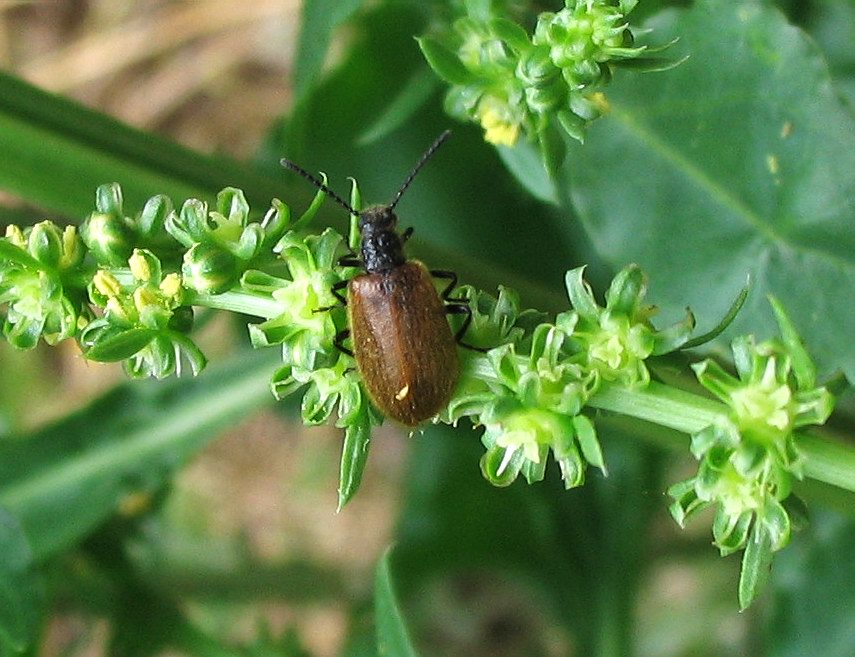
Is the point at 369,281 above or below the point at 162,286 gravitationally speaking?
below

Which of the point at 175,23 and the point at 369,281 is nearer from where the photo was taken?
the point at 369,281

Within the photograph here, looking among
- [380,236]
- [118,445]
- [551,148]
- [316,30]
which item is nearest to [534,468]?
[551,148]

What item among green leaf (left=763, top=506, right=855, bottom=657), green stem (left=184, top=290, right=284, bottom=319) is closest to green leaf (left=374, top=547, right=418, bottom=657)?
green stem (left=184, top=290, right=284, bottom=319)

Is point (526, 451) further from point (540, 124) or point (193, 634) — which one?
point (193, 634)

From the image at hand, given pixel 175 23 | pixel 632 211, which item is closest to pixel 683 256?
pixel 632 211

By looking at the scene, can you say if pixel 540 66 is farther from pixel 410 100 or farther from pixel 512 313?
pixel 410 100

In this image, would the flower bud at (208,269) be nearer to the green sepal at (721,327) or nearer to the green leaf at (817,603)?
the green sepal at (721,327)
